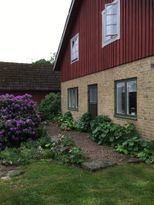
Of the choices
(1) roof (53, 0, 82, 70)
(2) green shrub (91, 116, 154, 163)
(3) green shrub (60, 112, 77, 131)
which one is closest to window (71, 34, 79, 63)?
(1) roof (53, 0, 82, 70)

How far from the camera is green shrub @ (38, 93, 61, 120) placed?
25133 mm

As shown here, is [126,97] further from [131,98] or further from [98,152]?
[98,152]

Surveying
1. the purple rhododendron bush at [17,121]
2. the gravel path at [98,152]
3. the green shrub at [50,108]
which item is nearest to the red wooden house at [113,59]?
the gravel path at [98,152]

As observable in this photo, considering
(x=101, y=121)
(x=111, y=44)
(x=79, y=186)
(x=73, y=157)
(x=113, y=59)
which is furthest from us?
(x=101, y=121)

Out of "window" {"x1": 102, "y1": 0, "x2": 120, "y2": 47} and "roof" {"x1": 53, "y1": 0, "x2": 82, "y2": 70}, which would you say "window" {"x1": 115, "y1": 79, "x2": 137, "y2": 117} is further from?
"roof" {"x1": 53, "y1": 0, "x2": 82, "y2": 70}

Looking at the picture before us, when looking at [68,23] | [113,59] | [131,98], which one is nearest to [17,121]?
[113,59]

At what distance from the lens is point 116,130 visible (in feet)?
42.2

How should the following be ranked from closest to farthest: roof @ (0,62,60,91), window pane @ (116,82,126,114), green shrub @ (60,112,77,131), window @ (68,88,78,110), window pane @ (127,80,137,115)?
Answer: window pane @ (127,80,137,115) < window pane @ (116,82,126,114) < green shrub @ (60,112,77,131) < window @ (68,88,78,110) < roof @ (0,62,60,91)

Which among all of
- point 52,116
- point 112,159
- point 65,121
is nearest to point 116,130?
point 112,159

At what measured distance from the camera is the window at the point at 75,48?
66.2 feet

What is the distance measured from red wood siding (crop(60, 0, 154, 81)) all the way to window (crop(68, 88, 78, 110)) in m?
0.81

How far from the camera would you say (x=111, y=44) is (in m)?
14.9

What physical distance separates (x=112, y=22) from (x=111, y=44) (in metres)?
0.82

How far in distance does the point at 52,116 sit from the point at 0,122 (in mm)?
10311
